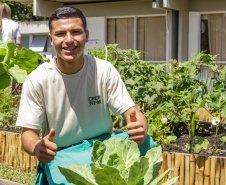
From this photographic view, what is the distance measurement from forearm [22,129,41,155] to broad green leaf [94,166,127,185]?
1067mm

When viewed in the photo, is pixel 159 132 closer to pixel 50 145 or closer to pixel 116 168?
pixel 50 145

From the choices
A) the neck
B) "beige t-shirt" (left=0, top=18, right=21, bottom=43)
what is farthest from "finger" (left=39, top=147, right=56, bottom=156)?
"beige t-shirt" (left=0, top=18, right=21, bottom=43)

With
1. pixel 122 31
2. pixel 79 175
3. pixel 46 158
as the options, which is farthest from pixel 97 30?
pixel 79 175

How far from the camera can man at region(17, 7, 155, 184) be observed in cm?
269

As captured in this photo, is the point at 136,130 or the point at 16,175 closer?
the point at 136,130

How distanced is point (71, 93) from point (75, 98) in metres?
0.04

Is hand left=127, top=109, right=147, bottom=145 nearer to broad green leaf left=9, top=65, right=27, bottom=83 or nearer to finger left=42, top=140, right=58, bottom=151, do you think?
finger left=42, top=140, right=58, bottom=151

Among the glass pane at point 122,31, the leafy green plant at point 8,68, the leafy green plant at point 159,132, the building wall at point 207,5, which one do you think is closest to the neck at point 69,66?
the leafy green plant at point 8,68

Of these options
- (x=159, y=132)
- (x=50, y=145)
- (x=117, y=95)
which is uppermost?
(x=117, y=95)

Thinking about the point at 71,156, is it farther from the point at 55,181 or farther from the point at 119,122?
the point at 119,122

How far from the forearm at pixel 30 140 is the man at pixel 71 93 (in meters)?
0.02

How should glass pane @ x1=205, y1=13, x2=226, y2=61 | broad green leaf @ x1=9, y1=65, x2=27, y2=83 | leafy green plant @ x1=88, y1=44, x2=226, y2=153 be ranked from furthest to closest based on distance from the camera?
glass pane @ x1=205, y1=13, x2=226, y2=61 < leafy green plant @ x1=88, y1=44, x2=226, y2=153 < broad green leaf @ x1=9, y1=65, x2=27, y2=83

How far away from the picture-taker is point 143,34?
12273 millimetres

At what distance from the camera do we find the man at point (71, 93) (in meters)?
2.69
